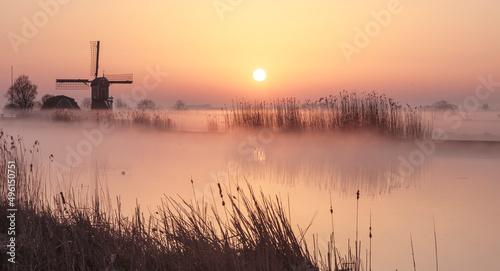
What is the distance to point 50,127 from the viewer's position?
991 inches

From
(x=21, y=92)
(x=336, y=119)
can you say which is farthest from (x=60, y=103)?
(x=336, y=119)

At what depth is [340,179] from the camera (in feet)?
34.6

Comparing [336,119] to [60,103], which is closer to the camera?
[336,119]

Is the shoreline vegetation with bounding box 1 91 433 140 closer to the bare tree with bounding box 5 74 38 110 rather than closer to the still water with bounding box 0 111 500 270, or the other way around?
the still water with bounding box 0 111 500 270

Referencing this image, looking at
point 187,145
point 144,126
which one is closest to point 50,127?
point 144,126

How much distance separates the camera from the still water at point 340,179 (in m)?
5.96

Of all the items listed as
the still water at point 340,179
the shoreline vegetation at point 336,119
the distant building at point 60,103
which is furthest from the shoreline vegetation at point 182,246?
the distant building at point 60,103

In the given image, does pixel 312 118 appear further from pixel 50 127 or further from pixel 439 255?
pixel 50 127

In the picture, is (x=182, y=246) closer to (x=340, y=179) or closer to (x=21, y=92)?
(x=340, y=179)

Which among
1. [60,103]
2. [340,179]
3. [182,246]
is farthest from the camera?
[60,103]

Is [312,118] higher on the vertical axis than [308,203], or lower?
higher

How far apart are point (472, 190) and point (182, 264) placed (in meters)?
7.32

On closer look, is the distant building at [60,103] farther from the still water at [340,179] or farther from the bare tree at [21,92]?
the still water at [340,179]

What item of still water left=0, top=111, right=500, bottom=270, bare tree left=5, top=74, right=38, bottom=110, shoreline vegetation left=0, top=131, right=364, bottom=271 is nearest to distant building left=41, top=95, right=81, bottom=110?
bare tree left=5, top=74, right=38, bottom=110
